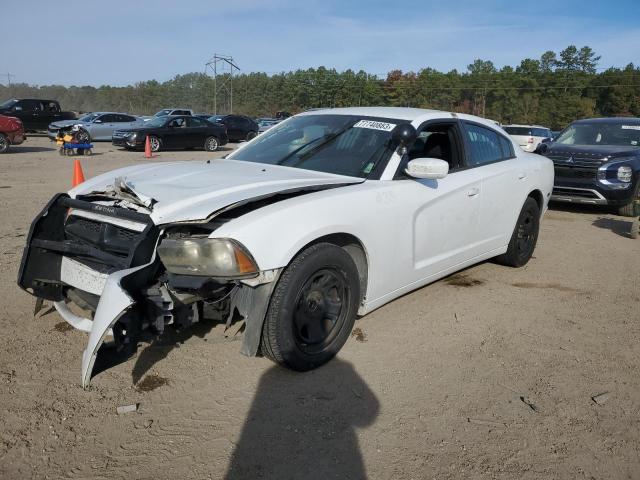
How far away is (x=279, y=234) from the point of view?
2.87 meters

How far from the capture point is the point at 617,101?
53500mm

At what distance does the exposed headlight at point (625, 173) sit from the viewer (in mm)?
8633

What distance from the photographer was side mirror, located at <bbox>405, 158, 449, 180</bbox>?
3.60 m

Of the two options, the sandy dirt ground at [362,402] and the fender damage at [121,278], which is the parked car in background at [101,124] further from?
the fender damage at [121,278]

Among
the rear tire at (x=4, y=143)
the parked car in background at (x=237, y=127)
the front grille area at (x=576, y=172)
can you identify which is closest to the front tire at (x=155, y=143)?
the rear tire at (x=4, y=143)

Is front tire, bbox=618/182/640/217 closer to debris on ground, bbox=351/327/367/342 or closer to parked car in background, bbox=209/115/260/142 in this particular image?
debris on ground, bbox=351/327/367/342

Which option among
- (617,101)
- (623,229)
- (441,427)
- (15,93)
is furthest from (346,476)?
(15,93)

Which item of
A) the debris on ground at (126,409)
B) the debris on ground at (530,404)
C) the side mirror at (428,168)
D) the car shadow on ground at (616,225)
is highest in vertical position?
the side mirror at (428,168)

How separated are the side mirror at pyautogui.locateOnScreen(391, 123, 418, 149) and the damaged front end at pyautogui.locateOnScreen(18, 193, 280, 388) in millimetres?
1540

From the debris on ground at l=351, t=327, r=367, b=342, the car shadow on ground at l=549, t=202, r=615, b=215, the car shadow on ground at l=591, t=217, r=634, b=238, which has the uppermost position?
the car shadow on ground at l=549, t=202, r=615, b=215

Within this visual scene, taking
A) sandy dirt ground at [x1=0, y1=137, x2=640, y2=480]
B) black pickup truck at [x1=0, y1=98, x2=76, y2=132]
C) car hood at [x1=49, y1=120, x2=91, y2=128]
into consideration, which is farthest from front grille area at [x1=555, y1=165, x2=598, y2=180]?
black pickup truck at [x1=0, y1=98, x2=76, y2=132]

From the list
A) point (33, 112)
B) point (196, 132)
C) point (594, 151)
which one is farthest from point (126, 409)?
point (33, 112)

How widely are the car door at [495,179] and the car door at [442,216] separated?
138 millimetres

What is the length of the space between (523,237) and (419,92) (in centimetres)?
6097
